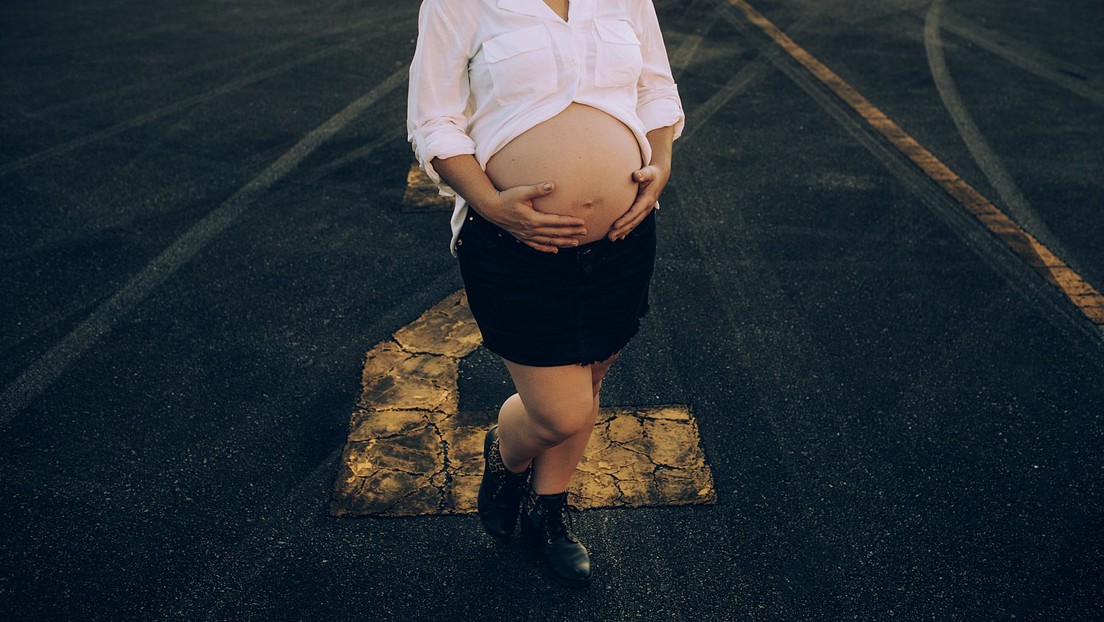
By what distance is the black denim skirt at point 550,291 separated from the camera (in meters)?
1.94

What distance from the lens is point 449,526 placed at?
104 inches

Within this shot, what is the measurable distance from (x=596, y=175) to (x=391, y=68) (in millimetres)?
5071

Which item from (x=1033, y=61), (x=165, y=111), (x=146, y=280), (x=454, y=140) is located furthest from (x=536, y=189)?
(x=1033, y=61)

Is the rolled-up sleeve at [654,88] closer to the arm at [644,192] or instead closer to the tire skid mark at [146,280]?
the arm at [644,192]

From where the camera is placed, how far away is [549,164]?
1.84 m

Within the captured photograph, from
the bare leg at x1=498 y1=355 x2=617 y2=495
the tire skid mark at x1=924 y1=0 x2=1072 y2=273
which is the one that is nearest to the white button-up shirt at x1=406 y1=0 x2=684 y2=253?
the bare leg at x1=498 y1=355 x2=617 y2=495

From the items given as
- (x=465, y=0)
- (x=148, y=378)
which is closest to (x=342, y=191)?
(x=148, y=378)

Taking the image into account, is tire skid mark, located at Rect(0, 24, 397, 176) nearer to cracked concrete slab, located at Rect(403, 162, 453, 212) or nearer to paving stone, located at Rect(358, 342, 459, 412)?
cracked concrete slab, located at Rect(403, 162, 453, 212)

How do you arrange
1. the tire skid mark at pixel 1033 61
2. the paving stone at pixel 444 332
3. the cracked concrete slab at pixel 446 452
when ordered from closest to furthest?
the cracked concrete slab at pixel 446 452
the paving stone at pixel 444 332
the tire skid mark at pixel 1033 61

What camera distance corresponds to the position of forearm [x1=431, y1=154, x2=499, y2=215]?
72.3 inches

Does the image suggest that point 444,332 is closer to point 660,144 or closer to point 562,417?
point 562,417

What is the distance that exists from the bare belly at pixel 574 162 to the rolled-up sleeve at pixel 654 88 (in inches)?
5.4

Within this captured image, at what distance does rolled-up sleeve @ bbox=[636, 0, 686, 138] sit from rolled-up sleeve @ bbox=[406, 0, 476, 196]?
0.46m

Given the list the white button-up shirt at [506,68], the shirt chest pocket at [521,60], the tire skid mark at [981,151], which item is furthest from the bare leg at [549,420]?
the tire skid mark at [981,151]
